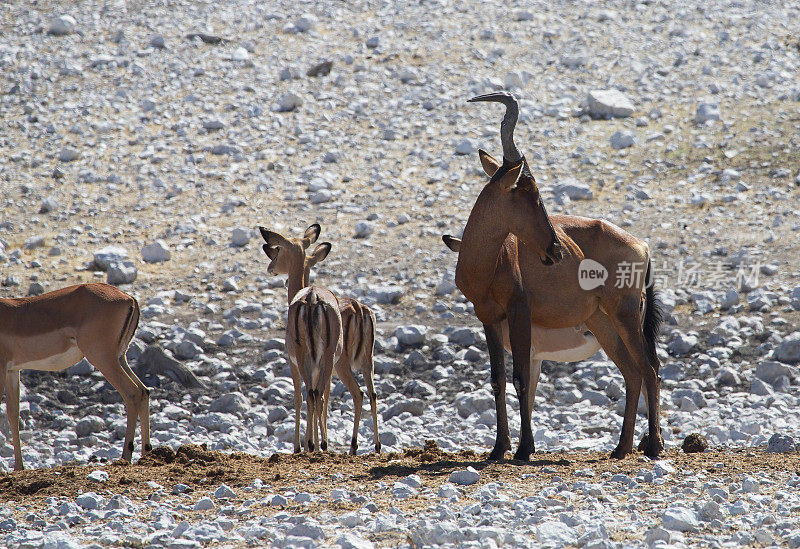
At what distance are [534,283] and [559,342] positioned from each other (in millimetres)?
1714

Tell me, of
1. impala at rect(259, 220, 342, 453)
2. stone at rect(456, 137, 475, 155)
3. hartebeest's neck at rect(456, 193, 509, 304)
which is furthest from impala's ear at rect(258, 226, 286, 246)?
stone at rect(456, 137, 475, 155)

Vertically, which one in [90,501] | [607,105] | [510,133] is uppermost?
[607,105]

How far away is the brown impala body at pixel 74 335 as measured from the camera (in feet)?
31.0

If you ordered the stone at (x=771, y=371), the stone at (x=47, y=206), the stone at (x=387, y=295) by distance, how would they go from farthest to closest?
the stone at (x=47, y=206), the stone at (x=387, y=295), the stone at (x=771, y=371)

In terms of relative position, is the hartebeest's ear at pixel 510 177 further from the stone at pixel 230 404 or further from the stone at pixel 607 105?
the stone at pixel 607 105

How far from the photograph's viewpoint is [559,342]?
32.0 ft

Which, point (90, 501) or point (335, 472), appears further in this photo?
point (335, 472)

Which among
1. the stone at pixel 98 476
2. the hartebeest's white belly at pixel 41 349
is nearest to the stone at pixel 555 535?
the stone at pixel 98 476

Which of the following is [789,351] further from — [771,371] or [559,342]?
[559,342]

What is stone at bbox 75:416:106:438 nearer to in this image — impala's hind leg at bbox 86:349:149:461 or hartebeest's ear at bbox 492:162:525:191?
impala's hind leg at bbox 86:349:149:461

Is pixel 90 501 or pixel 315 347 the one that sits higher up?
pixel 315 347

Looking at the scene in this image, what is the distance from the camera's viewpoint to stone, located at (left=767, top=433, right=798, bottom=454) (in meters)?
8.47

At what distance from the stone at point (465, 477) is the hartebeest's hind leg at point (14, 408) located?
13.8 ft

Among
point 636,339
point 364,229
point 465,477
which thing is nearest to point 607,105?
point 364,229
